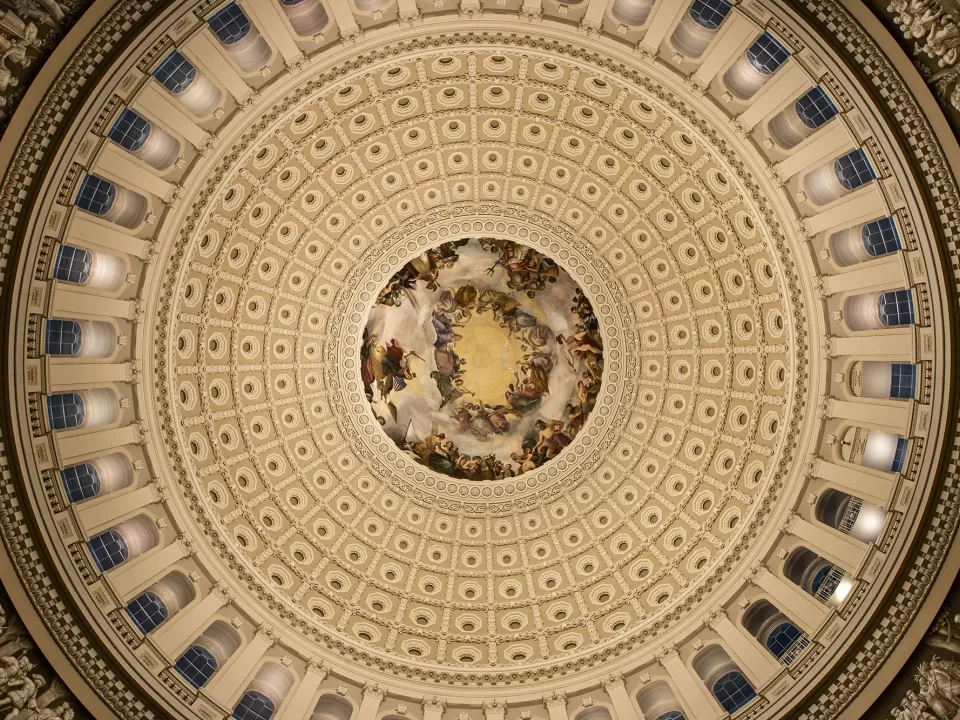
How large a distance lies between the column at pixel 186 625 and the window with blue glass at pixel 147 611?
27cm

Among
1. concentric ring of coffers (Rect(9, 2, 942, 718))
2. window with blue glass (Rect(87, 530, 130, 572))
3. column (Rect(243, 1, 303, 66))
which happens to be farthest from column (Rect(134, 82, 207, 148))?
window with blue glass (Rect(87, 530, 130, 572))

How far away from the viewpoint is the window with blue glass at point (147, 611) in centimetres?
2098

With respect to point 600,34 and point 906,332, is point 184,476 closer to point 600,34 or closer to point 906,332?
point 600,34

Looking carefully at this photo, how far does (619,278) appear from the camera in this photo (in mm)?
30062

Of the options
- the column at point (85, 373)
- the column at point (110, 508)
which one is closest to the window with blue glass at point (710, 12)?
the column at point (85, 373)

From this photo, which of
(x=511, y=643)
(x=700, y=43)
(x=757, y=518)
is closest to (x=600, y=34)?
(x=700, y=43)

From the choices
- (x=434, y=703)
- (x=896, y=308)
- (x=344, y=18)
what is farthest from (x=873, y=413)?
(x=344, y=18)

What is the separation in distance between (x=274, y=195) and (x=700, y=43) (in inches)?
588

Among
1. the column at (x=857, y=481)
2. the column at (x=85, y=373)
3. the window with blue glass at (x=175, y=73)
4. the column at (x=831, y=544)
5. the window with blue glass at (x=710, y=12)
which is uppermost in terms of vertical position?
the window with blue glass at (x=710, y=12)

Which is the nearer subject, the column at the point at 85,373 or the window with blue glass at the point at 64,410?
the column at the point at 85,373

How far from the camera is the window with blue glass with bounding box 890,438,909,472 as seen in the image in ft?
63.0

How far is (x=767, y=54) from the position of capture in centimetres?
1895

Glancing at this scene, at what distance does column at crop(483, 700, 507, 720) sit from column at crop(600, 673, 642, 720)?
3.44 m

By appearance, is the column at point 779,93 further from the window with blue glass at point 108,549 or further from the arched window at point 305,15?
the window with blue glass at point 108,549
